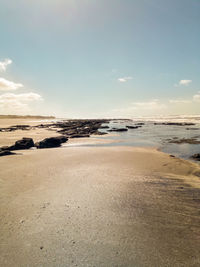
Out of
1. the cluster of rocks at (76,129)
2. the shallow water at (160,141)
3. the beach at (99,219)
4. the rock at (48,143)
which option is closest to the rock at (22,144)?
the rock at (48,143)

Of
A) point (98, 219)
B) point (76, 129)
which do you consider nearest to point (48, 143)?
point (98, 219)

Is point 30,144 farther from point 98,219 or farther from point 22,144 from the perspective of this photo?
point 98,219

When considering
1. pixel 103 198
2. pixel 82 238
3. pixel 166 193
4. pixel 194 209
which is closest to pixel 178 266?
pixel 82 238

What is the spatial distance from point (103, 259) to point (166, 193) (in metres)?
3.44

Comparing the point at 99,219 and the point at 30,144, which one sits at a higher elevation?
the point at 30,144

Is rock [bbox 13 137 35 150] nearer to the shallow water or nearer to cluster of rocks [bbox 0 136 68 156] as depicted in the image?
cluster of rocks [bbox 0 136 68 156]

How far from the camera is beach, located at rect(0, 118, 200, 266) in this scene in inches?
113

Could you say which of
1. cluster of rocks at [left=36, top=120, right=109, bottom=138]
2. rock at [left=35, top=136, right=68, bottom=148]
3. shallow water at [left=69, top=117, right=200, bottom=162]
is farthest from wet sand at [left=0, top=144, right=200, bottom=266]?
cluster of rocks at [left=36, top=120, right=109, bottom=138]

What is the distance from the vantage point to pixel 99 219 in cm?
387

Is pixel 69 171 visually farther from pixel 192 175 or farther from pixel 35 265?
pixel 192 175

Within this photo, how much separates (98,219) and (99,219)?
0.03m

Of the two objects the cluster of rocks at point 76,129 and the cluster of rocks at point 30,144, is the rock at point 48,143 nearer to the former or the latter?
the cluster of rocks at point 30,144

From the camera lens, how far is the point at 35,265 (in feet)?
8.78

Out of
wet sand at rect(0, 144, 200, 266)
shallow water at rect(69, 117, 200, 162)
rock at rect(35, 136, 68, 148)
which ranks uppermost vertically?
rock at rect(35, 136, 68, 148)
